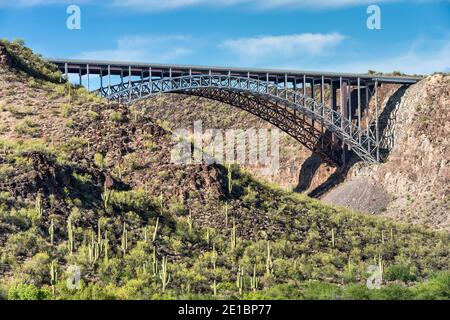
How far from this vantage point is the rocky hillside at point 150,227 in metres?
52.3

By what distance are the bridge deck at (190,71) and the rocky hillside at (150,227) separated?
11.3 meters

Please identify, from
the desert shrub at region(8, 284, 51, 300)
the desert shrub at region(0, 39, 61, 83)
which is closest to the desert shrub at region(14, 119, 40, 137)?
the desert shrub at region(0, 39, 61, 83)

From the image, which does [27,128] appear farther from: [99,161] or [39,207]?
[39,207]

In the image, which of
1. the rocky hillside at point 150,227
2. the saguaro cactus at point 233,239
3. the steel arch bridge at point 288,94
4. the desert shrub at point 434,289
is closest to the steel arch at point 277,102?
the steel arch bridge at point 288,94

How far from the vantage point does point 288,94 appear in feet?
343

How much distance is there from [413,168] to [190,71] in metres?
25.5

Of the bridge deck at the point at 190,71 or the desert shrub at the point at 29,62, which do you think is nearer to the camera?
the desert shrub at the point at 29,62

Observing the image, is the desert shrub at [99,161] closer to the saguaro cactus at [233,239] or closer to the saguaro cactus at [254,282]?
the saguaro cactus at [233,239]

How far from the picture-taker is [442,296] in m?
54.2

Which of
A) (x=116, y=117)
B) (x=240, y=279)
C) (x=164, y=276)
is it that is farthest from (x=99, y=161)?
(x=164, y=276)

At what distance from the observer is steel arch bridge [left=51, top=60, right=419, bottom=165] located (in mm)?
94312
